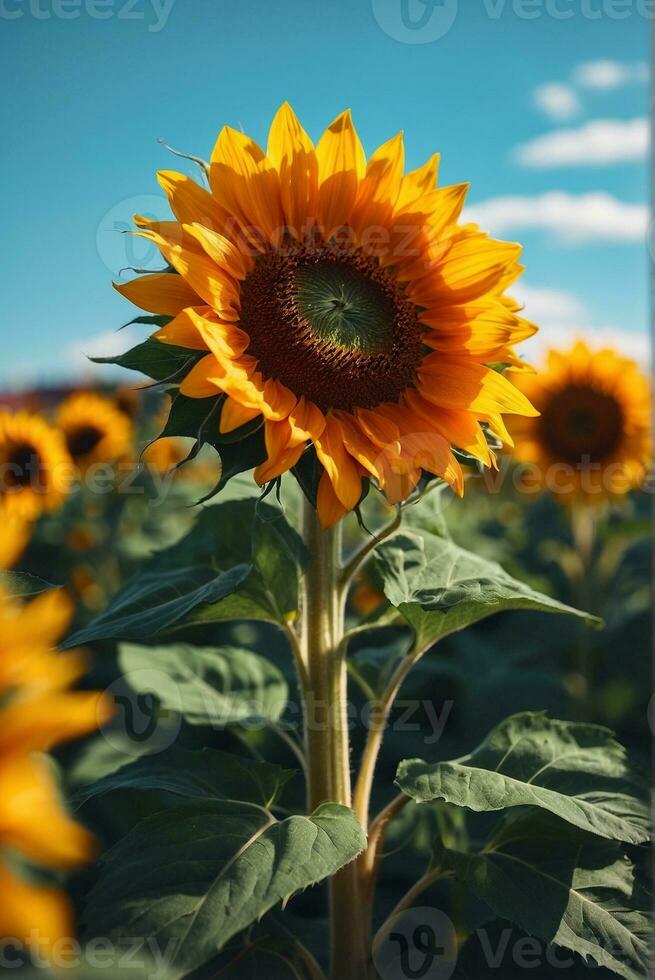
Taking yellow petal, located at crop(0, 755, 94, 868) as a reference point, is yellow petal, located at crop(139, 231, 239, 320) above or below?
above

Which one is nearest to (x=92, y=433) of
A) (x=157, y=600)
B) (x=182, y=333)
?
(x=157, y=600)

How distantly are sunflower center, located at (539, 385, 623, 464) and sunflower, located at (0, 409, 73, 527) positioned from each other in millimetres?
1876

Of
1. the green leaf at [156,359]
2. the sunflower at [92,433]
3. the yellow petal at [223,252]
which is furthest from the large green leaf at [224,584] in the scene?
the sunflower at [92,433]

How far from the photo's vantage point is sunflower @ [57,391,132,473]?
4227 mm

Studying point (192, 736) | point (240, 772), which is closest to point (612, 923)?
point (240, 772)

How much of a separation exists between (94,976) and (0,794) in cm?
15

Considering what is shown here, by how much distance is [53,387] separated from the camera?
9344 millimetres

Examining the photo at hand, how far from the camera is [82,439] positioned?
4.26m

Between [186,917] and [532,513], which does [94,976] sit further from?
[532,513]

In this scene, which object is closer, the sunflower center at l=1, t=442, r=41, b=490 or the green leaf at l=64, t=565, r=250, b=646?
the green leaf at l=64, t=565, r=250, b=646

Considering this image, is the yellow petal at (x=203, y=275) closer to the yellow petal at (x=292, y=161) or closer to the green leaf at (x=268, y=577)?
the yellow petal at (x=292, y=161)

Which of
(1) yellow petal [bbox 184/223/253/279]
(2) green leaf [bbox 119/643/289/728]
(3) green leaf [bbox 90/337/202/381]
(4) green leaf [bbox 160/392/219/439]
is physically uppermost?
(1) yellow petal [bbox 184/223/253/279]

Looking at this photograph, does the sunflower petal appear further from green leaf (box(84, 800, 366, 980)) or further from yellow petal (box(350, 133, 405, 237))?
green leaf (box(84, 800, 366, 980))

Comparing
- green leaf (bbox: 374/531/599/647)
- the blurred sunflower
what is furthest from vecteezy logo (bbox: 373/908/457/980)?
the blurred sunflower
